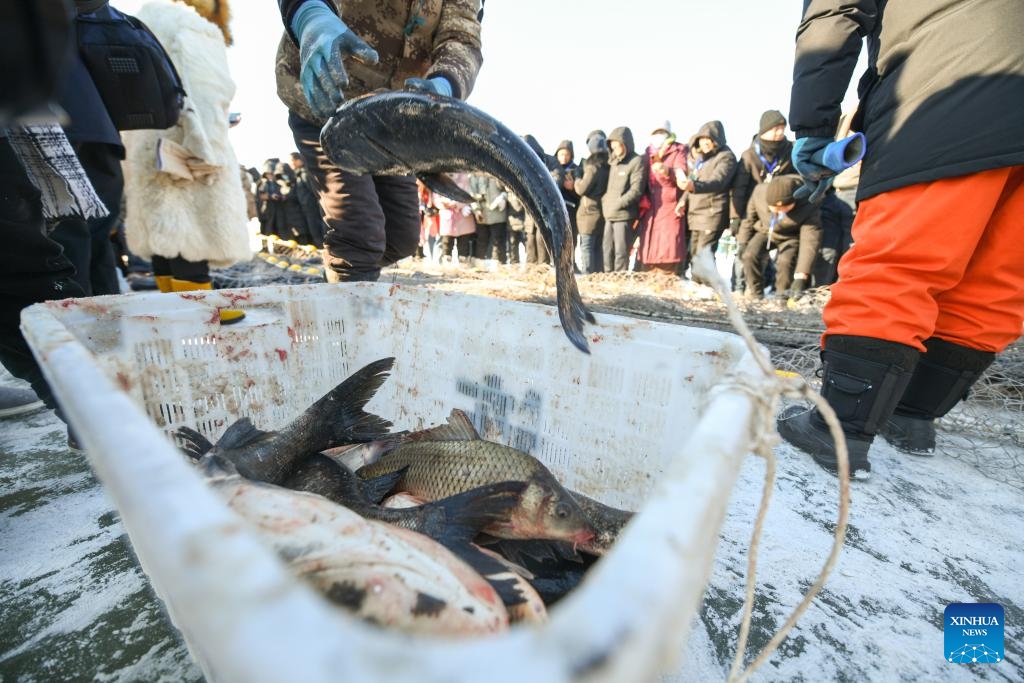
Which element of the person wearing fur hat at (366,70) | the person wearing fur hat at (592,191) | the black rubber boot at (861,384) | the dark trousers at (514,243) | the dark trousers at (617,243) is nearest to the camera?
the black rubber boot at (861,384)

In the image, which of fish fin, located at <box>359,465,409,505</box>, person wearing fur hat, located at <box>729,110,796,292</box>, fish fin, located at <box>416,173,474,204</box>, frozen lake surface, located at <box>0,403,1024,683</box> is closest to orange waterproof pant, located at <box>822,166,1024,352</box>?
frozen lake surface, located at <box>0,403,1024,683</box>

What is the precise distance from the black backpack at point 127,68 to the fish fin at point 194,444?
166 cm

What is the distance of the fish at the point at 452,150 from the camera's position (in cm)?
136

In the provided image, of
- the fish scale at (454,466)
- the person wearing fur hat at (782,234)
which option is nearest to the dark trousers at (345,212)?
the fish scale at (454,466)

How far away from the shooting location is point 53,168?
153cm

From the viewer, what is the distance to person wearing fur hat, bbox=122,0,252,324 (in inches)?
107

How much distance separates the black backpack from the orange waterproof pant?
3.02 m

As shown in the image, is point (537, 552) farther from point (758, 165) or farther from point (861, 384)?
point (758, 165)

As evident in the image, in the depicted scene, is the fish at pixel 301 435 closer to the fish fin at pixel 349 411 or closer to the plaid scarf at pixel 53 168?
the fish fin at pixel 349 411

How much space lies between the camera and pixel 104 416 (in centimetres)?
49

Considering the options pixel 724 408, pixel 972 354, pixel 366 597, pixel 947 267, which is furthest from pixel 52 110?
pixel 972 354

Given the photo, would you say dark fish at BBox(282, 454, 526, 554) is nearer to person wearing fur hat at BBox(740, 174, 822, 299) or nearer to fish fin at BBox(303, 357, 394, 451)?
fish fin at BBox(303, 357, 394, 451)

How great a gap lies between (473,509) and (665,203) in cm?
754

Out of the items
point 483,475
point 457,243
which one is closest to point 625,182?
point 457,243
